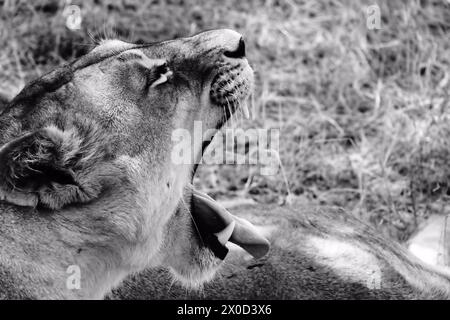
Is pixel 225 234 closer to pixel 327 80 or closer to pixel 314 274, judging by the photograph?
pixel 314 274

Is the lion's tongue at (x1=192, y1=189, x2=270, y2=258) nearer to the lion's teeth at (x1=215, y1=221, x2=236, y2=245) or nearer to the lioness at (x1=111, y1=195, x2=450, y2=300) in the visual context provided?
the lion's teeth at (x1=215, y1=221, x2=236, y2=245)

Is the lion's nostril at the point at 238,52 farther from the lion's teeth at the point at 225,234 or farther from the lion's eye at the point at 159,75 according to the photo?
the lion's teeth at the point at 225,234

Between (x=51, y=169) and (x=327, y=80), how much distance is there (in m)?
2.75

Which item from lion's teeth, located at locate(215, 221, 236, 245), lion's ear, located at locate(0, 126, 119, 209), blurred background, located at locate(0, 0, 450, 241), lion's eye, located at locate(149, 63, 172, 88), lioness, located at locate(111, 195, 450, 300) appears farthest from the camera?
blurred background, located at locate(0, 0, 450, 241)

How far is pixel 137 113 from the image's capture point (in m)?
2.73

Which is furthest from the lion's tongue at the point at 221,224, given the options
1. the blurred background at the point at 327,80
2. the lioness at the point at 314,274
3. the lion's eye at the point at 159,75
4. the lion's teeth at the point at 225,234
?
the blurred background at the point at 327,80

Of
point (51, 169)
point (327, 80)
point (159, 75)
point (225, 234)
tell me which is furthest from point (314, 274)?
point (327, 80)

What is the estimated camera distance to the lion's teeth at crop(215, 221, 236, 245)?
303 centimetres

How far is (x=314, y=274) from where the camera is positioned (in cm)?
327

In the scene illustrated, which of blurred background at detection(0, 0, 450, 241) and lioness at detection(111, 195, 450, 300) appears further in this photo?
blurred background at detection(0, 0, 450, 241)

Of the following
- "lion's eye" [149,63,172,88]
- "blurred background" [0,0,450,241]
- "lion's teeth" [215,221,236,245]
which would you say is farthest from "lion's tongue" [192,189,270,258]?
"blurred background" [0,0,450,241]
